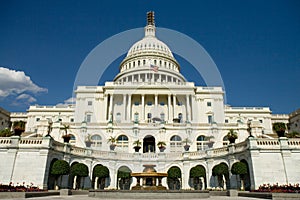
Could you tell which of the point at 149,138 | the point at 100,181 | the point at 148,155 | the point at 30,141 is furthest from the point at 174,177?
the point at 30,141

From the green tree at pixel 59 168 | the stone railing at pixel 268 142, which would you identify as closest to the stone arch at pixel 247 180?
the stone railing at pixel 268 142

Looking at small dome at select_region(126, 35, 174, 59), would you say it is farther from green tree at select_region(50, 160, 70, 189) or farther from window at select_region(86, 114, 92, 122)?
green tree at select_region(50, 160, 70, 189)

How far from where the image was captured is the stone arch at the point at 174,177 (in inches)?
1313

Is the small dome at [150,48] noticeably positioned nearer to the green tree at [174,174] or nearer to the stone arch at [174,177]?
the stone arch at [174,177]

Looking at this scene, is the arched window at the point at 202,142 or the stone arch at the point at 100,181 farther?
the arched window at the point at 202,142

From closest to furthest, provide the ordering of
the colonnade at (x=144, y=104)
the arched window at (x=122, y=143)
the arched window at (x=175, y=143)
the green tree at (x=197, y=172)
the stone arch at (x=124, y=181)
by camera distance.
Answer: the green tree at (x=197, y=172) → the stone arch at (x=124, y=181) → the arched window at (x=122, y=143) → the arched window at (x=175, y=143) → the colonnade at (x=144, y=104)

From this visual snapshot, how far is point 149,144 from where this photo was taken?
47.5 meters

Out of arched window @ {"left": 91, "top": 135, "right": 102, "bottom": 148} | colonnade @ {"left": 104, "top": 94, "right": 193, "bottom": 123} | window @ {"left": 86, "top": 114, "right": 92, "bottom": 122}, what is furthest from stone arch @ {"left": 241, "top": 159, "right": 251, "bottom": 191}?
window @ {"left": 86, "top": 114, "right": 92, "bottom": 122}

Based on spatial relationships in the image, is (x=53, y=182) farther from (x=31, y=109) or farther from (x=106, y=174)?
(x=31, y=109)

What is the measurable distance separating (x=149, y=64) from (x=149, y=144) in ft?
174

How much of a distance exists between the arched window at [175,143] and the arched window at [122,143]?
8987mm

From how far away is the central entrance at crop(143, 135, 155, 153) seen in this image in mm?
46719

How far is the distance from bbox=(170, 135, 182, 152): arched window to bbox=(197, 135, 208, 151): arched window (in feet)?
13.4

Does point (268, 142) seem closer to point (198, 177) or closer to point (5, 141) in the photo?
point (198, 177)
